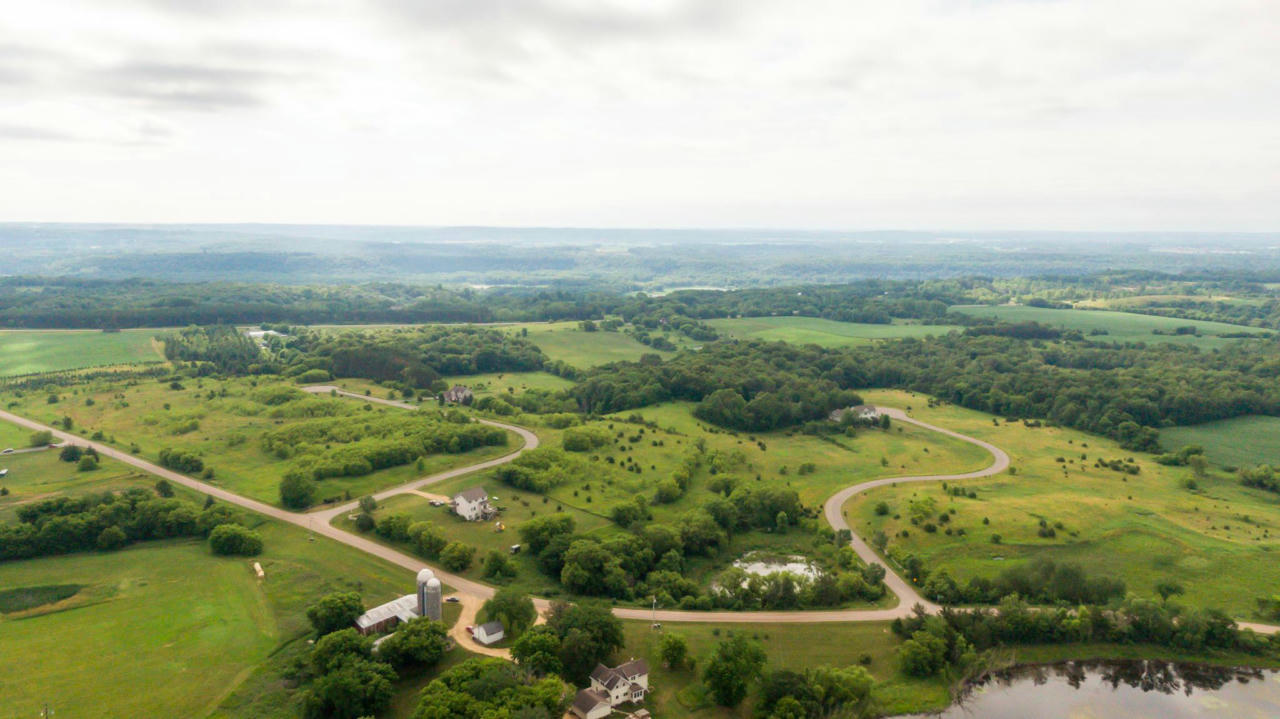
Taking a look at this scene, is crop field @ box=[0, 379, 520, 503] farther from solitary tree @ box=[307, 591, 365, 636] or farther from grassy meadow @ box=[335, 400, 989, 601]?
solitary tree @ box=[307, 591, 365, 636]

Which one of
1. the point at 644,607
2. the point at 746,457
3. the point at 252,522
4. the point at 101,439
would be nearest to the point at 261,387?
the point at 101,439

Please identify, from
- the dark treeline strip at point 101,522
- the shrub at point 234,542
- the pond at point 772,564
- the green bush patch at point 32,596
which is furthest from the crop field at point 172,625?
the pond at point 772,564

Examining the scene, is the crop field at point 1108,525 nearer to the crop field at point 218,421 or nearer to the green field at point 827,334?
the crop field at point 218,421

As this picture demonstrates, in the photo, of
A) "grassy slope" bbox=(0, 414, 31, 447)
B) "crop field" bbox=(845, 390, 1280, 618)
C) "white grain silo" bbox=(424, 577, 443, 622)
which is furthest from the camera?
"grassy slope" bbox=(0, 414, 31, 447)

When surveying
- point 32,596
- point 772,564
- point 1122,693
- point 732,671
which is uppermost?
point 732,671

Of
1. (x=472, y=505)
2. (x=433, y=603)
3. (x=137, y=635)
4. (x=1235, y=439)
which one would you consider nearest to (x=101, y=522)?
(x=137, y=635)

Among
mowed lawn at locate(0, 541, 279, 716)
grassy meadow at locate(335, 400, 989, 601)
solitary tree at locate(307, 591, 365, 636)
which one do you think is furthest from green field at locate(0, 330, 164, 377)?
solitary tree at locate(307, 591, 365, 636)

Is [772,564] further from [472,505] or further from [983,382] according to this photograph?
[983,382]

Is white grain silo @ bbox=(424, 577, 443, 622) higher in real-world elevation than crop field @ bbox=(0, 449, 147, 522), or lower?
higher
